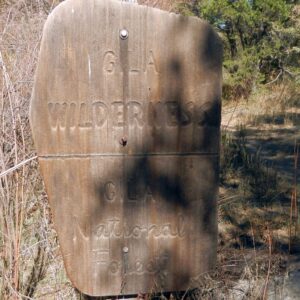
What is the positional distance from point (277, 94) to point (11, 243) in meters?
7.75

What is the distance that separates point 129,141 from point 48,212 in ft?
3.33

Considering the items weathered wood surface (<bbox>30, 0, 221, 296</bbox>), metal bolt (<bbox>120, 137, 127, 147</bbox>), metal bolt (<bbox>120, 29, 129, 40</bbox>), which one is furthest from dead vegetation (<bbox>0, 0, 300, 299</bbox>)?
metal bolt (<bbox>120, 29, 129, 40</bbox>)

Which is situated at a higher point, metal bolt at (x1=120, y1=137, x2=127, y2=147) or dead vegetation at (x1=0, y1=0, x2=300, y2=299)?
metal bolt at (x1=120, y1=137, x2=127, y2=147)

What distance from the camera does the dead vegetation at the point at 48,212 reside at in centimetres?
242

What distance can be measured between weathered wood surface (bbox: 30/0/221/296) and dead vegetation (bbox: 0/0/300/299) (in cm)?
22

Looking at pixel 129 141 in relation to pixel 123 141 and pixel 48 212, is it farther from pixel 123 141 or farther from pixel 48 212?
pixel 48 212

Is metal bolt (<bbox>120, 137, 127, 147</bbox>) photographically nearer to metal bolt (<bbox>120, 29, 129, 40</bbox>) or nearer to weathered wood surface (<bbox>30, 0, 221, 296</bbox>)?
weathered wood surface (<bbox>30, 0, 221, 296</bbox>)

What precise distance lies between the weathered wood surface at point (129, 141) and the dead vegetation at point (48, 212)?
0.22m

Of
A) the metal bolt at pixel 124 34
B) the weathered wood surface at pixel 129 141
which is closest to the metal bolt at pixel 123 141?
the weathered wood surface at pixel 129 141

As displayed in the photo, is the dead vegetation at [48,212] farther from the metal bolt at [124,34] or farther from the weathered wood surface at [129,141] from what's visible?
the metal bolt at [124,34]

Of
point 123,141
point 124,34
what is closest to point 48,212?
point 123,141

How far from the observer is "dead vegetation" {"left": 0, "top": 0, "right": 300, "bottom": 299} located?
7.95 feet

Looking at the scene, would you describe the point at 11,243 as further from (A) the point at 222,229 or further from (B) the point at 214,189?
(A) the point at 222,229

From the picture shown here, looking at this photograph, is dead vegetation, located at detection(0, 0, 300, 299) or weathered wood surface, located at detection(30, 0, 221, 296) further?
dead vegetation, located at detection(0, 0, 300, 299)
